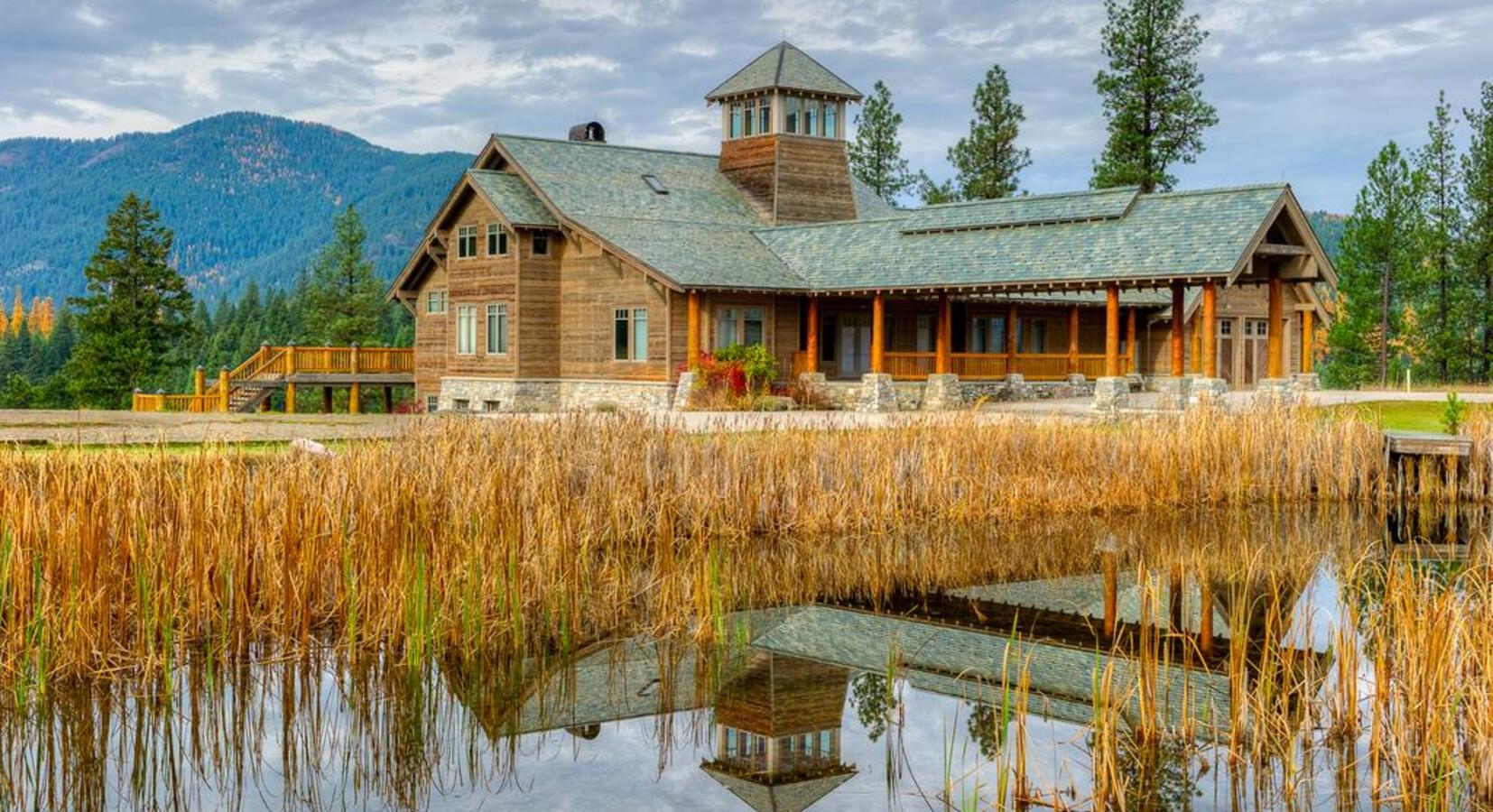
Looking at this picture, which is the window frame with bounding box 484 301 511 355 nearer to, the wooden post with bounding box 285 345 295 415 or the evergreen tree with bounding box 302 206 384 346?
the wooden post with bounding box 285 345 295 415

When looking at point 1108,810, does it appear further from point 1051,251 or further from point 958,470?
point 1051,251

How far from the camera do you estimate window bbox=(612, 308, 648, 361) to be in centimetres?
3528

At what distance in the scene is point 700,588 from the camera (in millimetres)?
11281

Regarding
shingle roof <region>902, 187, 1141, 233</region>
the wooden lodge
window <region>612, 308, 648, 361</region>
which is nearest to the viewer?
the wooden lodge

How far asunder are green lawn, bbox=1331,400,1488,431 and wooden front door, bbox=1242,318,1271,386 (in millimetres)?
11488

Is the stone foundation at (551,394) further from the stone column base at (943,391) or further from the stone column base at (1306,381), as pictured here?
the stone column base at (1306,381)

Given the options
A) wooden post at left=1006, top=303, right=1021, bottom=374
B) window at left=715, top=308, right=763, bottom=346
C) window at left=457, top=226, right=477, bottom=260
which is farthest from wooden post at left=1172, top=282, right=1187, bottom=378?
window at left=457, top=226, right=477, bottom=260

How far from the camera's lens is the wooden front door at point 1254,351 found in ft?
145

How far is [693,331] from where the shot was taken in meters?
34.0

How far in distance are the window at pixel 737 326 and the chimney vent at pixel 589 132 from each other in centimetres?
1150

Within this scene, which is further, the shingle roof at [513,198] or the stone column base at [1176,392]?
the shingle roof at [513,198]

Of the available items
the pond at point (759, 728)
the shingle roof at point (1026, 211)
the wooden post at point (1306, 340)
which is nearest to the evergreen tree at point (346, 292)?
the shingle roof at point (1026, 211)

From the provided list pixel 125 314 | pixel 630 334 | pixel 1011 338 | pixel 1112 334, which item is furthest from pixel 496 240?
pixel 125 314

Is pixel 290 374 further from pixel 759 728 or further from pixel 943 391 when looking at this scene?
pixel 759 728
